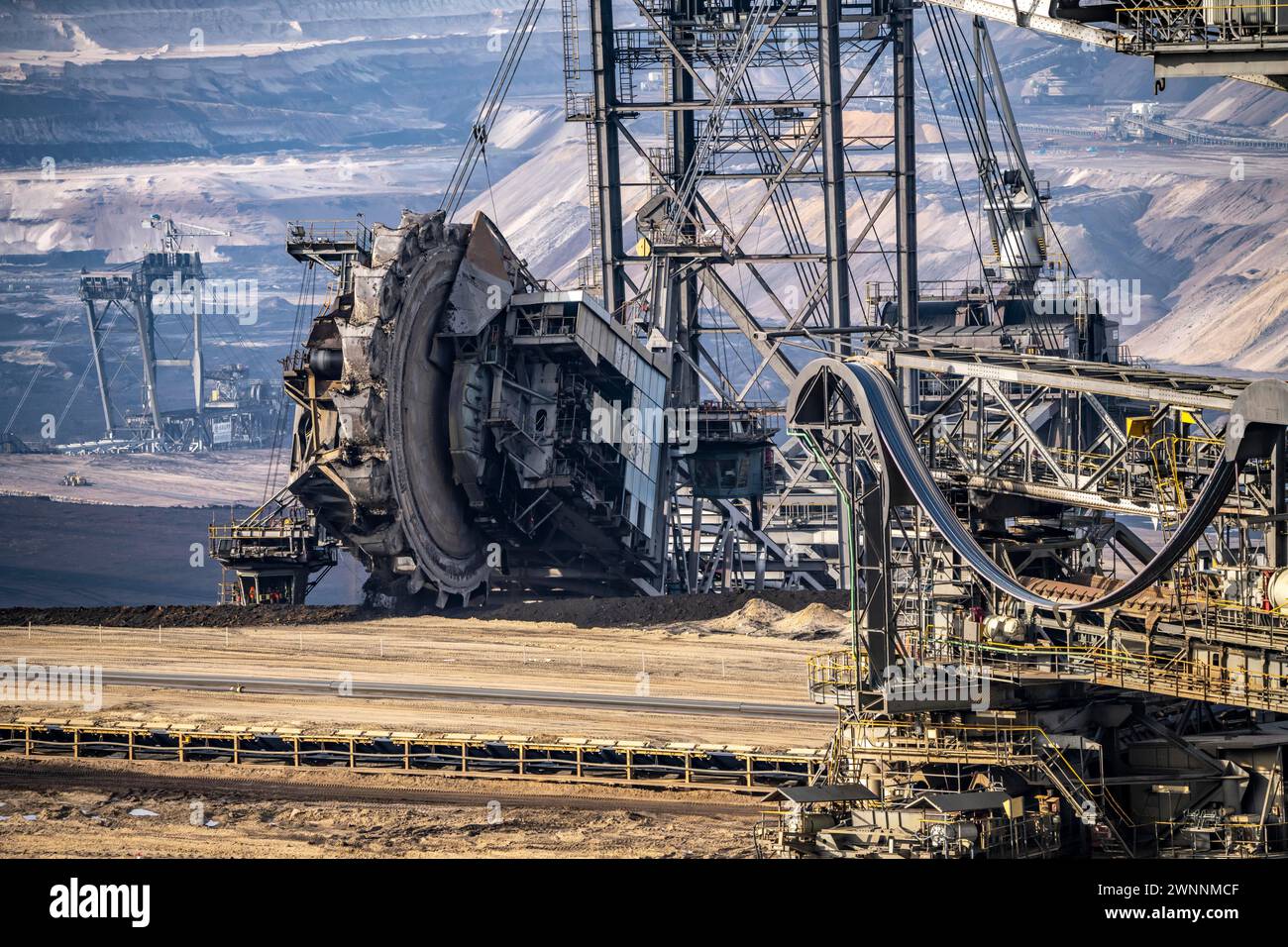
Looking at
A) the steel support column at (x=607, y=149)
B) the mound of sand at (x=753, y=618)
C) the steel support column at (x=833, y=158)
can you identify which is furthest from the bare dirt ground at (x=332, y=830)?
the steel support column at (x=607, y=149)

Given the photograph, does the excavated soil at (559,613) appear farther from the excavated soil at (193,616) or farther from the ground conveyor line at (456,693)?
the ground conveyor line at (456,693)

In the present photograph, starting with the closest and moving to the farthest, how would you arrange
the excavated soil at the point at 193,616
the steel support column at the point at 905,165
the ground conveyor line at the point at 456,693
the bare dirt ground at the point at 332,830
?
1. the bare dirt ground at the point at 332,830
2. the ground conveyor line at the point at 456,693
3. the excavated soil at the point at 193,616
4. the steel support column at the point at 905,165

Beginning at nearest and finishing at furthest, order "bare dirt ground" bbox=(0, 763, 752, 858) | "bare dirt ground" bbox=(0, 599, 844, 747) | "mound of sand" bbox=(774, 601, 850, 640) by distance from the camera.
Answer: "bare dirt ground" bbox=(0, 763, 752, 858) < "bare dirt ground" bbox=(0, 599, 844, 747) < "mound of sand" bbox=(774, 601, 850, 640)

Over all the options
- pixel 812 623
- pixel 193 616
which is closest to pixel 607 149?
pixel 812 623

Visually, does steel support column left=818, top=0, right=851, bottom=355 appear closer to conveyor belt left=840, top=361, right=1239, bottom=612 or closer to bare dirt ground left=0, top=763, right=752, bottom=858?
conveyor belt left=840, top=361, right=1239, bottom=612

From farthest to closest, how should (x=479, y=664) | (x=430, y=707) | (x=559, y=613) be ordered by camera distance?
1. (x=559, y=613)
2. (x=479, y=664)
3. (x=430, y=707)

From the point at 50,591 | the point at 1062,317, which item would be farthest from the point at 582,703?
the point at 50,591

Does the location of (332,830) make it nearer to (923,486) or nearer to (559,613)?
(923,486)

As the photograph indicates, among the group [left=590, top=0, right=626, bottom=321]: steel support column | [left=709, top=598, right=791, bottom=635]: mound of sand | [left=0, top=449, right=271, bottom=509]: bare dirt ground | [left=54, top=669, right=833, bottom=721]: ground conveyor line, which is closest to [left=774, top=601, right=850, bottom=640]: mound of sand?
[left=709, top=598, right=791, bottom=635]: mound of sand

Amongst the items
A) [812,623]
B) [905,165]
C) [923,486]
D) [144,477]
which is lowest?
[812,623]

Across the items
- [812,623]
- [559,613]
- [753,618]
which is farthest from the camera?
[559,613]
